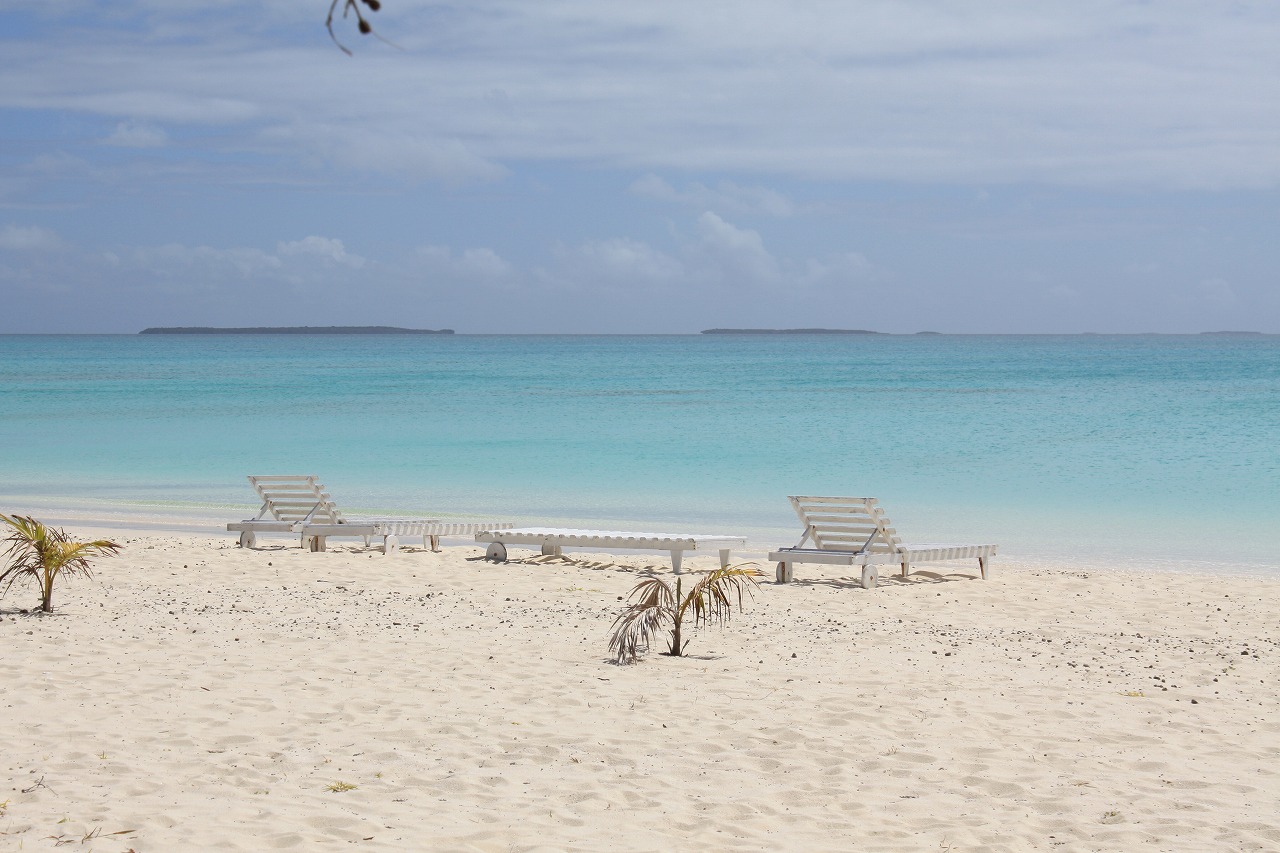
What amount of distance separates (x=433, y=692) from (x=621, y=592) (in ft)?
13.2

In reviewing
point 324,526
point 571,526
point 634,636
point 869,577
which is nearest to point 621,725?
point 634,636

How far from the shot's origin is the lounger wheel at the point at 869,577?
1114cm

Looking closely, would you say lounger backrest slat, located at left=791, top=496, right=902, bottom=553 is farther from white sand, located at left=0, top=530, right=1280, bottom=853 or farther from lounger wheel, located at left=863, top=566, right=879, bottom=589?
white sand, located at left=0, top=530, right=1280, bottom=853

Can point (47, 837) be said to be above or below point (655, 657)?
below

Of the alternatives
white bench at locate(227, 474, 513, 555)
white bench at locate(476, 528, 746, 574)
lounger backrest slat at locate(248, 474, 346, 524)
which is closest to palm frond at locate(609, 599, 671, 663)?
white bench at locate(476, 528, 746, 574)

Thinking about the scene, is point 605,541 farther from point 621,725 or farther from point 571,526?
point 621,725

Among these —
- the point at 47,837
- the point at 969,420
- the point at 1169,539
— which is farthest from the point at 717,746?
the point at 969,420

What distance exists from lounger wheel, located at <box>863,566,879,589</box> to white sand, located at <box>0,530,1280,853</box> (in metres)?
0.84

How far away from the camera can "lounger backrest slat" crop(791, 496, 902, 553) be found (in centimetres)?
1148

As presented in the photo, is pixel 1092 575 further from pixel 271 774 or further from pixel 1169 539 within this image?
pixel 271 774

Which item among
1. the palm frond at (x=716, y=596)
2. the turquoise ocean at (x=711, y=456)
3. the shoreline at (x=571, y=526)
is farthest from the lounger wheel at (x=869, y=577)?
the turquoise ocean at (x=711, y=456)

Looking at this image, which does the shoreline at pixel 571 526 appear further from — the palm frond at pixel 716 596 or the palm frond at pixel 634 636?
the palm frond at pixel 634 636

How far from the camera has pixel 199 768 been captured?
5.53 metres

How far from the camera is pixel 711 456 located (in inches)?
1097
